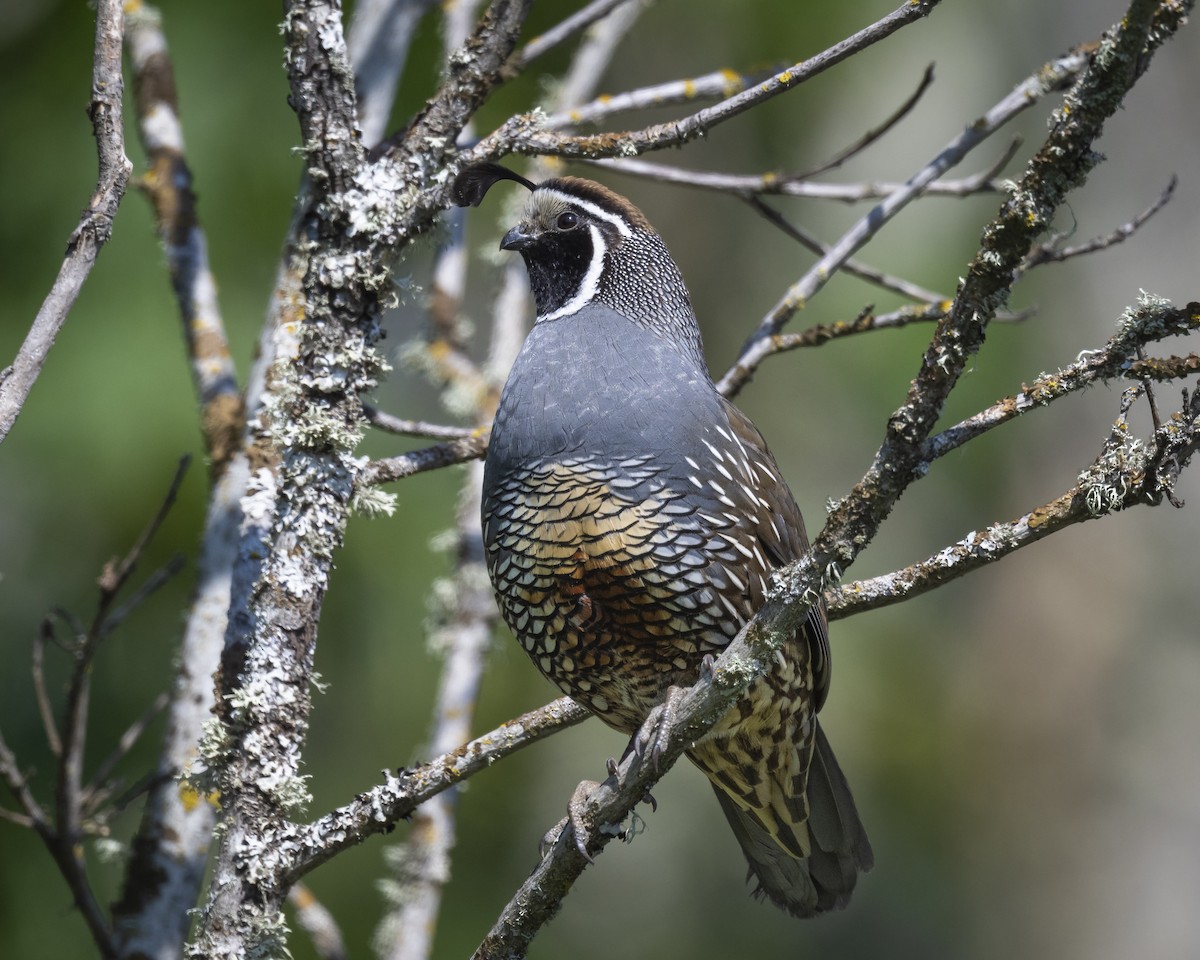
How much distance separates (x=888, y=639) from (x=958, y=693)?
2.04 ft

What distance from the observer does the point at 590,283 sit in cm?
361

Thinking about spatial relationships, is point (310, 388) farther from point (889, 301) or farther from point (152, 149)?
point (889, 301)

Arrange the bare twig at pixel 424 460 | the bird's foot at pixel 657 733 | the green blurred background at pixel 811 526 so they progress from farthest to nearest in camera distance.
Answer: the green blurred background at pixel 811 526
the bare twig at pixel 424 460
the bird's foot at pixel 657 733

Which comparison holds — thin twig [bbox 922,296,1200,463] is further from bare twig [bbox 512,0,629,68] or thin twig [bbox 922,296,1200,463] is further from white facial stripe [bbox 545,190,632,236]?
bare twig [bbox 512,0,629,68]

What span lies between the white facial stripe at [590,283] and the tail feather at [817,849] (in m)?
1.27

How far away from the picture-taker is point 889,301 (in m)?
7.50

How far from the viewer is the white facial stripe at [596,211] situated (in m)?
3.68

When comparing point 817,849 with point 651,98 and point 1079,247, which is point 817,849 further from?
point 651,98

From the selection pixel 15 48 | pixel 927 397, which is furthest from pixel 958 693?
pixel 927 397

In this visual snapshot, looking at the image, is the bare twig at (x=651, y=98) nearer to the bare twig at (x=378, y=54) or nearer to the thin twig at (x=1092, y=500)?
the bare twig at (x=378, y=54)

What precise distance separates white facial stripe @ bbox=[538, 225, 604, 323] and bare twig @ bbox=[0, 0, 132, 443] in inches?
56.9

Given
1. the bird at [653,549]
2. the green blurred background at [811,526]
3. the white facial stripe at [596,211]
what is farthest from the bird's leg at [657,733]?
the green blurred background at [811,526]

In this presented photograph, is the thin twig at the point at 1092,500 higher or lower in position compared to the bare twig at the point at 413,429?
lower

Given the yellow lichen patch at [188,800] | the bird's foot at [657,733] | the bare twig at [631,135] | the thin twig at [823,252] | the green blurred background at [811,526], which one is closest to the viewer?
the bird's foot at [657,733]
